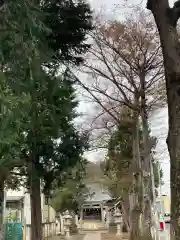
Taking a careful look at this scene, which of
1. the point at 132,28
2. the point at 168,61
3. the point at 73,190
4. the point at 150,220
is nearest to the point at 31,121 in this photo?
the point at 168,61

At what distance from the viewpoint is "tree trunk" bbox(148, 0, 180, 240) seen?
6.29m

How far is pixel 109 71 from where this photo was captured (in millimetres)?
18984

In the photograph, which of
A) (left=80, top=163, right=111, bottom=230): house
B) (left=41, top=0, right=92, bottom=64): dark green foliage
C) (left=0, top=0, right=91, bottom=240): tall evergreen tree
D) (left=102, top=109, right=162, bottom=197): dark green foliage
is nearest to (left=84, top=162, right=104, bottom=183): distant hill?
(left=80, top=163, right=111, bottom=230): house

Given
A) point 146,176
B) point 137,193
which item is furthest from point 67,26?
point 137,193

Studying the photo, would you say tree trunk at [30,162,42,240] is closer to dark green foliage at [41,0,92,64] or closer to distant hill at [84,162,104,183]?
dark green foliage at [41,0,92,64]

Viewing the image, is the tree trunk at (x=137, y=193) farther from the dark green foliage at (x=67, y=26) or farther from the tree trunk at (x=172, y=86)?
the tree trunk at (x=172, y=86)

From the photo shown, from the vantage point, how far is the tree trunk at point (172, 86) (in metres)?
6.29

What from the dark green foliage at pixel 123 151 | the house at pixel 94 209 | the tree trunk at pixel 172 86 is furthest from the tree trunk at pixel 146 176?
the house at pixel 94 209

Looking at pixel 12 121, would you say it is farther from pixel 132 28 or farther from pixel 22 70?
pixel 132 28

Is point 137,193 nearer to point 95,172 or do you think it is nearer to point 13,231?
point 13,231

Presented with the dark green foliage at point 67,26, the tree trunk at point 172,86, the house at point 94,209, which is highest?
the dark green foliage at point 67,26

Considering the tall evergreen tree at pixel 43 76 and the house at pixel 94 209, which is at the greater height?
the tall evergreen tree at pixel 43 76

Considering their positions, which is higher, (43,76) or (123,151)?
(123,151)

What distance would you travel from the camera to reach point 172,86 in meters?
6.79
